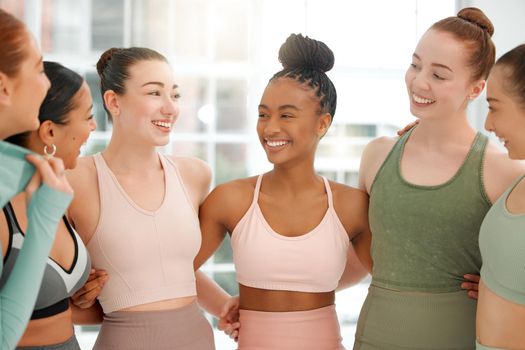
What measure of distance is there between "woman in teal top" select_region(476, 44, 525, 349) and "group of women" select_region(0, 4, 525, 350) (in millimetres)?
88

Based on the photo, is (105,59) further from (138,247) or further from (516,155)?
(516,155)

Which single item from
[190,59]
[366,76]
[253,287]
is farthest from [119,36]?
[253,287]

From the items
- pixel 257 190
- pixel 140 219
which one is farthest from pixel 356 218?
pixel 140 219

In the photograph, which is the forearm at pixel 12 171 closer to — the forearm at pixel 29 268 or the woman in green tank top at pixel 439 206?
the forearm at pixel 29 268

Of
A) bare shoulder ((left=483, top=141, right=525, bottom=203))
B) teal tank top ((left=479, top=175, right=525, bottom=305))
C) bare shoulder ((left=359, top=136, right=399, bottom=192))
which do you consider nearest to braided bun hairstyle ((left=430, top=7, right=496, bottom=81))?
bare shoulder ((left=483, top=141, right=525, bottom=203))

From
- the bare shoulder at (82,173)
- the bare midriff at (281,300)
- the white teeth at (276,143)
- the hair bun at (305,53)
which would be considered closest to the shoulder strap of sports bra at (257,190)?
the white teeth at (276,143)

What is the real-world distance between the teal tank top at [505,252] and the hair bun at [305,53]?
0.75 m

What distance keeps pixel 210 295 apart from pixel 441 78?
3.25 ft

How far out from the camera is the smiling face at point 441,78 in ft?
6.19

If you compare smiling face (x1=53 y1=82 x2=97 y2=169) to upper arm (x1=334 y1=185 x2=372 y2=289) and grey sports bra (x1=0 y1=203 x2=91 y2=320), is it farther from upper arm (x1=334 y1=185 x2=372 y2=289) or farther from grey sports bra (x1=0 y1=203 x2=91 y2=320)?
upper arm (x1=334 y1=185 x2=372 y2=289)

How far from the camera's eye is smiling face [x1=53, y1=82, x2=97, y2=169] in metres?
1.67

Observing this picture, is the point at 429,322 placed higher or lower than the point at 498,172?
lower

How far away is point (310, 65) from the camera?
2113mm

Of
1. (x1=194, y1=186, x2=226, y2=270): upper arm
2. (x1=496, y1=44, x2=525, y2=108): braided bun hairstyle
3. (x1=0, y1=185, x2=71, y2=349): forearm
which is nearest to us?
(x1=0, y1=185, x2=71, y2=349): forearm
